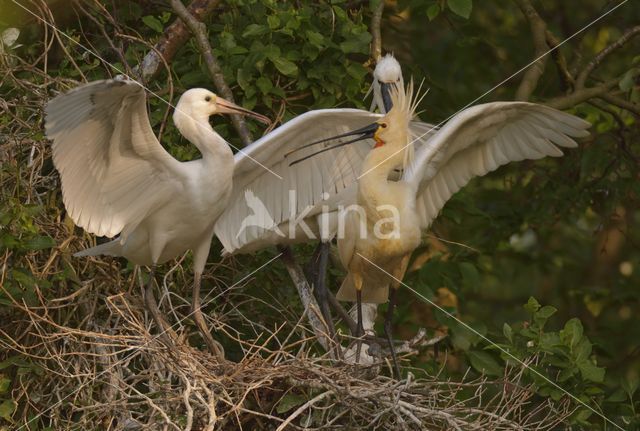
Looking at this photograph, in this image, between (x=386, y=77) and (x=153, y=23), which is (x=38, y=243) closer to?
(x=153, y=23)

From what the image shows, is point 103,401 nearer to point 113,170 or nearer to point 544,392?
point 113,170

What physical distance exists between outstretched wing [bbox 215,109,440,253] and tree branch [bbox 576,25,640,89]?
33.7 inches

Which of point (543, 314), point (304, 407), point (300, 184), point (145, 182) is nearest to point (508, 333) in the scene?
point (543, 314)

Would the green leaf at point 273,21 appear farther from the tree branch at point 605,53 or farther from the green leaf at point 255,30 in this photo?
the tree branch at point 605,53

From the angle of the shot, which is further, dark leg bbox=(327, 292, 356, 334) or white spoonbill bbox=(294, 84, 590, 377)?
dark leg bbox=(327, 292, 356, 334)

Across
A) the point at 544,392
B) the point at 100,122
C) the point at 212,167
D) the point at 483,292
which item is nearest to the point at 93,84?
the point at 100,122

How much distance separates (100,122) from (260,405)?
1.23 m

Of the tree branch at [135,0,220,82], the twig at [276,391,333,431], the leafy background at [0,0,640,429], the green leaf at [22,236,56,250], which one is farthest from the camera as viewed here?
the tree branch at [135,0,220,82]

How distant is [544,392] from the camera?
601 cm

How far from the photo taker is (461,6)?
21.9 feet

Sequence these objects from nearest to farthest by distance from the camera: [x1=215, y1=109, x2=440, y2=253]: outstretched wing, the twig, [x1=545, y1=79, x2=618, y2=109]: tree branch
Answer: the twig, [x1=215, y1=109, x2=440, y2=253]: outstretched wing, [x1=545, y1=79, x2=618, y2=109]: tree branch

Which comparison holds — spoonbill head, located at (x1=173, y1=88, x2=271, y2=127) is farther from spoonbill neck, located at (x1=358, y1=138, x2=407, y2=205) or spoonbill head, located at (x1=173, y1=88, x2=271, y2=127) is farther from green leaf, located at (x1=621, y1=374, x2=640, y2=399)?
green leaf, located at (x1=621, y1=374, x2=640, y2=399)

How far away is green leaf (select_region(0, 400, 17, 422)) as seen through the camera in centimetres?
567

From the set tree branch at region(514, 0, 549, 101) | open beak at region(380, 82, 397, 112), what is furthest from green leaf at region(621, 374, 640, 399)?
open beak at region(380, 82, 397, 112)
